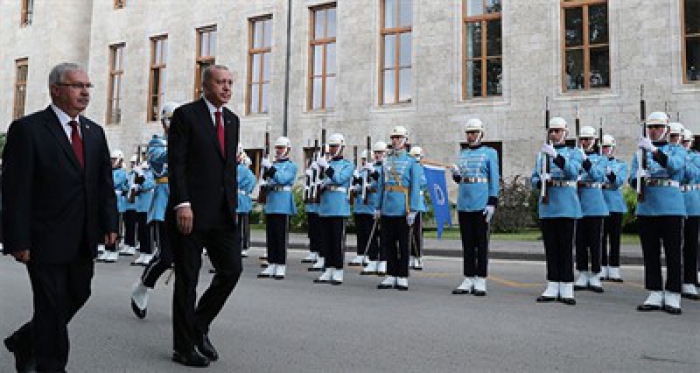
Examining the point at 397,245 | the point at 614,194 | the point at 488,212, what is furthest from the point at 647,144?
the point at 614,194

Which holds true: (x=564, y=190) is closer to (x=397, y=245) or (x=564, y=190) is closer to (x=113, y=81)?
(x=397, y=245)

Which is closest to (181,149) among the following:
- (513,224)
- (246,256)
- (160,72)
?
(246,256)

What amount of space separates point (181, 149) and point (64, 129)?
76 cm

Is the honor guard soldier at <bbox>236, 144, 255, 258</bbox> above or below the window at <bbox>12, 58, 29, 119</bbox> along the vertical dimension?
below

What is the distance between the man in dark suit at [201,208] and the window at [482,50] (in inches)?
740

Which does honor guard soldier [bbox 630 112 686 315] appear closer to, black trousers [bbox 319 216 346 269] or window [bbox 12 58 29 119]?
black trousers [bbox 319 216 346 269]

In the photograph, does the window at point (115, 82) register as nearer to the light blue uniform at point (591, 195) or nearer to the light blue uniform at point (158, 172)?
the light blue uniform at point (158, 172)

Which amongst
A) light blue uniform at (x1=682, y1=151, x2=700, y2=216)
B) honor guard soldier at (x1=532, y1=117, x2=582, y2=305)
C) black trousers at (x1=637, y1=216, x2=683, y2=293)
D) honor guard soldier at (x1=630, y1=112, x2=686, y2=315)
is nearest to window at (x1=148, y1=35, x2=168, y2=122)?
honor guard soldier at (x1=532, y1=117, x2=582, y2=305)

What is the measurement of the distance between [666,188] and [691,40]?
14.0 metres

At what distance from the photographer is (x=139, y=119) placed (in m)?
31.2

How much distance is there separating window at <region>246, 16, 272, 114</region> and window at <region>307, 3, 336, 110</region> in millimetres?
2107

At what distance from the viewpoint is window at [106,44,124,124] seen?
107ft

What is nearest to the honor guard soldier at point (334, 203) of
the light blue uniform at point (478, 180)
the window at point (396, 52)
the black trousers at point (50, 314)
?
the light blue uniform at point (478, 180)

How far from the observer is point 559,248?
8008 millimetres
